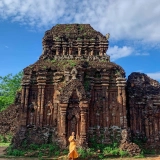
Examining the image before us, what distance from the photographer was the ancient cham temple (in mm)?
12125

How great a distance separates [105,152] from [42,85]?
5.35 meters

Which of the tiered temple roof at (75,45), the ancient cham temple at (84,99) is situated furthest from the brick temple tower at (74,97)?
the tiered temple roof at (75,45)

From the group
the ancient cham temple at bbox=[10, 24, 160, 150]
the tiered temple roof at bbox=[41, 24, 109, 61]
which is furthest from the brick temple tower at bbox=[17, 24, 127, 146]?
the tiered temple roof at bbox=[41, 24, 109, 61]

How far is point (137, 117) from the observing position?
46.5 feet

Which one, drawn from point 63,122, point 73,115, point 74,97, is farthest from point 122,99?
point 63,122

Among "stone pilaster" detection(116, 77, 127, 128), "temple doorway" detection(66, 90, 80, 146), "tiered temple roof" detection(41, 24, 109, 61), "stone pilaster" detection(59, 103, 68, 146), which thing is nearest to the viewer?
"stone pilaster" detection(59, 103, 68, 146)

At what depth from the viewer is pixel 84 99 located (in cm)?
1198

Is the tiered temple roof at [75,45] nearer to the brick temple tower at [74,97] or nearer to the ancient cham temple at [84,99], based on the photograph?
the ancient cham temple at [84,99]

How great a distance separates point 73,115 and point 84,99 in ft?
3.51

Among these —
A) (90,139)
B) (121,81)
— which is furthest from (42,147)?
(121,81)

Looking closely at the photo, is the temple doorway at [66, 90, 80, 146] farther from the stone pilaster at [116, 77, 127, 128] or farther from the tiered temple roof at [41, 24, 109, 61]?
the tiered temple roof at [41, 24, 109, 61]

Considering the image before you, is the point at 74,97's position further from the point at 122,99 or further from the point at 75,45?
the point at 75,45

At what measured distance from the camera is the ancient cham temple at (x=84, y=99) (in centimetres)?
1212

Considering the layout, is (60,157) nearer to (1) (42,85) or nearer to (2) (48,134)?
(2) (48,134)
